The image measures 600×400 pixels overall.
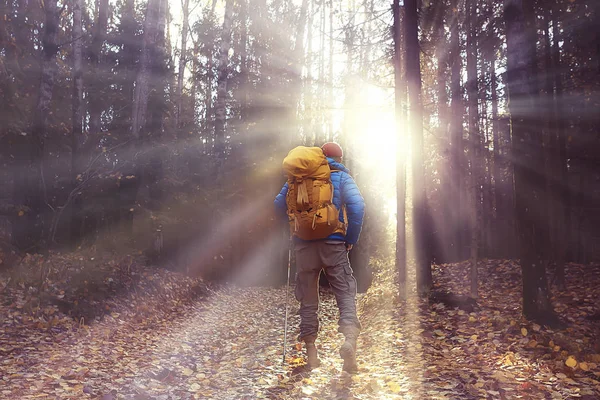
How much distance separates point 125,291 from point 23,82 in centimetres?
856

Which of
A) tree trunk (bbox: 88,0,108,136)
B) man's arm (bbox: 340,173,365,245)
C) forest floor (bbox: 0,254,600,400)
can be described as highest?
tree trunk (bbox: 88,0,108,136)

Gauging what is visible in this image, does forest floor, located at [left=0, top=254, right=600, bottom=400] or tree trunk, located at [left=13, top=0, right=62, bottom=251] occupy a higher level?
tree trunk, located at [left=13, top=0, right=62, bottom=251]

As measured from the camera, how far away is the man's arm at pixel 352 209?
16.0 feet

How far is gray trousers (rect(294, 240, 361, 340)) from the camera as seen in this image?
489 cm

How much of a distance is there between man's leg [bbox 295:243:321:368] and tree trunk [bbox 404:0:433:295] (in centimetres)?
475

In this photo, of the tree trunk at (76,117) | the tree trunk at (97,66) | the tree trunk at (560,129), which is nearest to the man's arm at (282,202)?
the tree trunk at (76,117)

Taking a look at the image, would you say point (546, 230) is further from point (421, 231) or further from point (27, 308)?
point (27, 308)

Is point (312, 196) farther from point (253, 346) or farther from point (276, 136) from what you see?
point (276, 136)

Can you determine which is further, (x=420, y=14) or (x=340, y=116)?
(x=340, y=116)

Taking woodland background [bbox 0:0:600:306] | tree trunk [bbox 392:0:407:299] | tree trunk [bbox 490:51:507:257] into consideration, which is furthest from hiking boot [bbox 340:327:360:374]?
tree trunk [bbox 490:51:507:257]

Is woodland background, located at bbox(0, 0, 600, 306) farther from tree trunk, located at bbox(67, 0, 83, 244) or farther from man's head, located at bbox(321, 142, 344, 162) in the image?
man's head, located at bbox(321, 142, 344, 162)

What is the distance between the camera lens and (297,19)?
21.4 m

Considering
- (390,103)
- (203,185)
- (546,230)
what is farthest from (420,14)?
(203,185)

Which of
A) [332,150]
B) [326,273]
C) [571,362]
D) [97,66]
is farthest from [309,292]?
[97,66]
